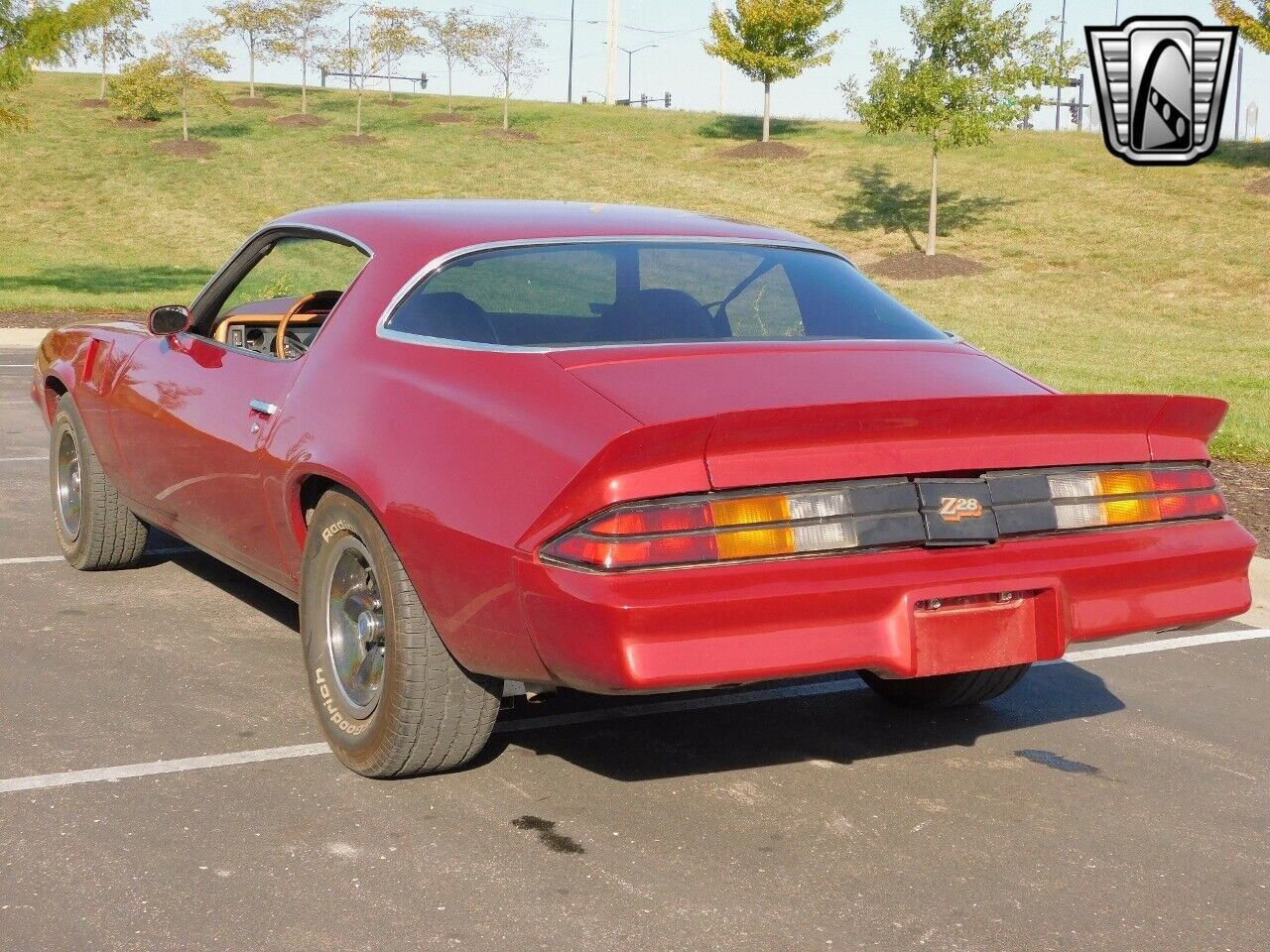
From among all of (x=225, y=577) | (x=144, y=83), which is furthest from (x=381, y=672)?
(x=144, y=83)

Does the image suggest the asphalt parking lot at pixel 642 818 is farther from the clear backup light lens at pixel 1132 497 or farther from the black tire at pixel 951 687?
the clear backup light lens at pixel 1132 497

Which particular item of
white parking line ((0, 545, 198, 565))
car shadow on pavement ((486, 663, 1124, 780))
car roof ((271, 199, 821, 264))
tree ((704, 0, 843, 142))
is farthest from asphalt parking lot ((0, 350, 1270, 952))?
tree ((704, 0, 843, 142))

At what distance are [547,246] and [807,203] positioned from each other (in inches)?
1375

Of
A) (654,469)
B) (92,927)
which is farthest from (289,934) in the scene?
(654,469)

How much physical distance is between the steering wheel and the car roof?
10.8 inches

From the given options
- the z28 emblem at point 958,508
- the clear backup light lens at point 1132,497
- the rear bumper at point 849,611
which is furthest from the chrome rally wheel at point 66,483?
the clear backup light lens at point 1132,497

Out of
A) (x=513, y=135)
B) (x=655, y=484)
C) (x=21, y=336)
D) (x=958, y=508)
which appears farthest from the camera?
(x=513, y=135)

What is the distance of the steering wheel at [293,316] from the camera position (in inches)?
210

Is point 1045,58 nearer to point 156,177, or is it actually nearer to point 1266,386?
point 1266,386

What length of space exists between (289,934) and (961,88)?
2878 centimetres

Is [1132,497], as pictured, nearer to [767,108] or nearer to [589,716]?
[589,716]

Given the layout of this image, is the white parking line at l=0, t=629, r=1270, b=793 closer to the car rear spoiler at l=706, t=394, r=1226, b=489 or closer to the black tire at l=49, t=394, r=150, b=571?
the car rear spoiler at l=706, t=394, r=1226, b=489

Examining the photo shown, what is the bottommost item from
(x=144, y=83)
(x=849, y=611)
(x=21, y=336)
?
(x=21, y=336)

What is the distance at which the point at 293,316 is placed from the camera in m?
5.68
